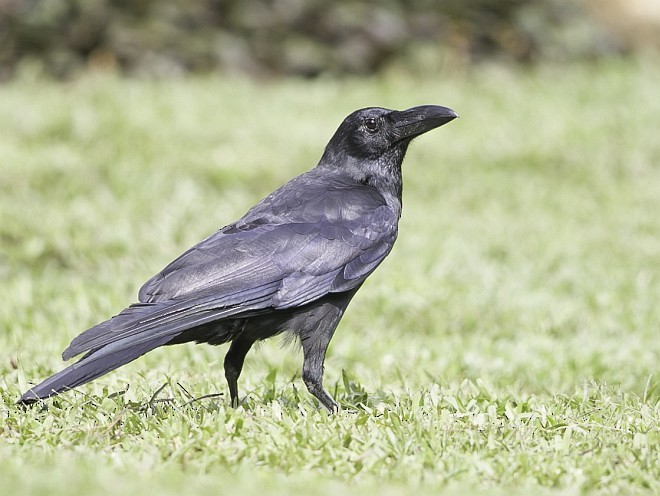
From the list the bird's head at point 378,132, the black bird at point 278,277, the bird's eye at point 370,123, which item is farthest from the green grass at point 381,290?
the bird's eye at point 370,123

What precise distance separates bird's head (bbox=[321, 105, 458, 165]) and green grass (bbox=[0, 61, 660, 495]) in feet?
3.20

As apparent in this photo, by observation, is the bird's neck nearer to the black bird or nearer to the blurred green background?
the black bird

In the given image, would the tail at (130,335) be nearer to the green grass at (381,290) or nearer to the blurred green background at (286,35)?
the green grass at (381,290)

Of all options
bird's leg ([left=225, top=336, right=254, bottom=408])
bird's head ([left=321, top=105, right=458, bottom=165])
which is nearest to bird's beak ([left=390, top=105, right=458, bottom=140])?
bird's head ([left=321, top=105, right=458, bottom=165])

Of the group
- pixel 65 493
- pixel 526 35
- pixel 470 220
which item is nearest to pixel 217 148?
pixel 470 220

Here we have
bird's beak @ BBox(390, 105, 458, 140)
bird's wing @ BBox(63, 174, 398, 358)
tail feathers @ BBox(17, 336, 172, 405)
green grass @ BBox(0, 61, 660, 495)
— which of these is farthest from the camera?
bird's beak @ BBox(390, 105, 458, 140)

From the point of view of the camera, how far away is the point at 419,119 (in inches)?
181

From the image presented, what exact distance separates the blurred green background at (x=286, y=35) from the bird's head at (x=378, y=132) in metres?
6.88

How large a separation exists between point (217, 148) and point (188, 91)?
1.44 m

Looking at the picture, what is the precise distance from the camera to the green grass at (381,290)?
345cm

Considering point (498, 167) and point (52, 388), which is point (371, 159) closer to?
point (52, 388)

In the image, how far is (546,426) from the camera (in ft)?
12.6

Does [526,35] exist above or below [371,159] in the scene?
above

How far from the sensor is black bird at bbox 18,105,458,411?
3715mm
